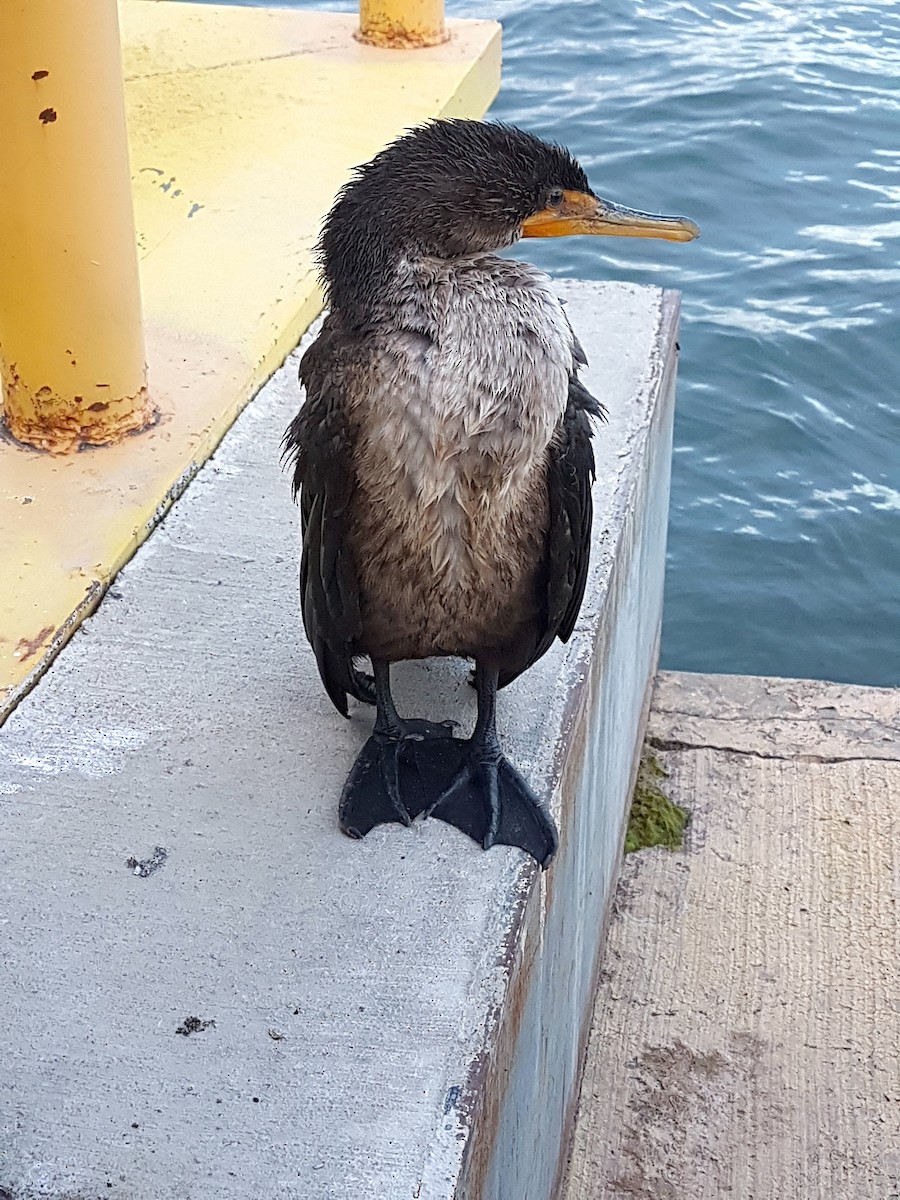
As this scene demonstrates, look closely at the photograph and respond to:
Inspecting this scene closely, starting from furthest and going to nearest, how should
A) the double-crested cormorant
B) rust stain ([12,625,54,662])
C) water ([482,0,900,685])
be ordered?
water ([482,0,900,685]), rust stain ([12,625,54,662]), the double-crested cormorant

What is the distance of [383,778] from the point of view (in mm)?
2332

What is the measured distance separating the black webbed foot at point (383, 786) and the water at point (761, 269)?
300cm

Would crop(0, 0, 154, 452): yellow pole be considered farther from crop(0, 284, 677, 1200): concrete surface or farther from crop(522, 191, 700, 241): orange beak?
crop(522, 191, 700, 241): orange beak

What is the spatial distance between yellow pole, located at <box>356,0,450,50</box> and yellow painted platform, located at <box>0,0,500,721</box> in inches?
3.1

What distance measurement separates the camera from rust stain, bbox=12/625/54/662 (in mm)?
2643

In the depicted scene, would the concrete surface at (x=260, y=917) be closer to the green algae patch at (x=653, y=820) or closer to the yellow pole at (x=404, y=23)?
the green algae patch at (x=653, y=820)

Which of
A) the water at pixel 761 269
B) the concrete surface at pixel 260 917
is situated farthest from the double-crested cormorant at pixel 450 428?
the water at pixel 761 269

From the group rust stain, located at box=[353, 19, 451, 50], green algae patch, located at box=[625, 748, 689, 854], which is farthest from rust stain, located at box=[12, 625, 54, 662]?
rust stain, located at box=[353, 19, 451, 50]

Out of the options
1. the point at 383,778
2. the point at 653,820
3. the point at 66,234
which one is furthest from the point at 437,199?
the point at 653,820

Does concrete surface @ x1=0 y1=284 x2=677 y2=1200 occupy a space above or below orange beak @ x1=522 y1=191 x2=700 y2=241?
below

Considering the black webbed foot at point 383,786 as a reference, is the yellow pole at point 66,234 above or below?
above

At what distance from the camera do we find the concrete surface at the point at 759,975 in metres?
2.98

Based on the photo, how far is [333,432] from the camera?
207 cm

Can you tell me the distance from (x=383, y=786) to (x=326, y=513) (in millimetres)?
479
